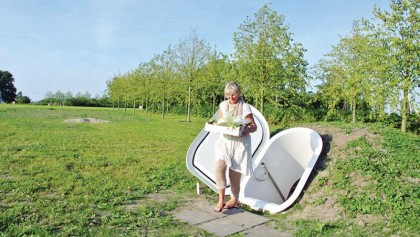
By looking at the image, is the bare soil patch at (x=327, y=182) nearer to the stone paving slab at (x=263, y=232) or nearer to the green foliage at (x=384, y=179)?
the green foliage at (x=384, y=179)

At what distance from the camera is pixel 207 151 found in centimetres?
714

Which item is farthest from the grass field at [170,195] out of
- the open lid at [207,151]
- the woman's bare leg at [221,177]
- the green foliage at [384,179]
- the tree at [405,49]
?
the tree at [405,49]

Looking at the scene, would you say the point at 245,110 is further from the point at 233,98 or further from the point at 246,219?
the point at 246,219

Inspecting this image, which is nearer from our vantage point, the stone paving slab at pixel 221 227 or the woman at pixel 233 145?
the stone paving slab at pixel 221 227

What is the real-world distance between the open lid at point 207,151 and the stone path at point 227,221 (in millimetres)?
1154

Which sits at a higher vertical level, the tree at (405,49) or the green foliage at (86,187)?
the tree at (405,49)

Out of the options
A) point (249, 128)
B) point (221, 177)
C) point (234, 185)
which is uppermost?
point (249, 128)

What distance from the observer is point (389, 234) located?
14.2 feet

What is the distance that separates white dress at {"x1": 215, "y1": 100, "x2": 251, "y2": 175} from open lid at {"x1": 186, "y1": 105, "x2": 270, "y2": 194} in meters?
1.47

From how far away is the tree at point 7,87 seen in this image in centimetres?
9575

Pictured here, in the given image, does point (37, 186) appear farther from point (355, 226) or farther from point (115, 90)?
point (115, 90)

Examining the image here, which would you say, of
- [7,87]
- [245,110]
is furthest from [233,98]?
[7,87]

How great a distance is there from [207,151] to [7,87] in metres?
108

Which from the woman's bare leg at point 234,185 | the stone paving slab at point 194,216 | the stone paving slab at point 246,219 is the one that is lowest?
the stone paving slab at point 194,216
